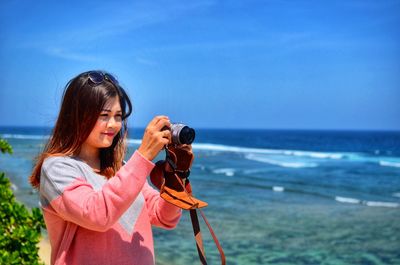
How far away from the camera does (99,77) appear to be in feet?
5.88

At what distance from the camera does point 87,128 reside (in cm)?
175

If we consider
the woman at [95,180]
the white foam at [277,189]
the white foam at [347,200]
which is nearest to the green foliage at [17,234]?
the woman at [95,180]

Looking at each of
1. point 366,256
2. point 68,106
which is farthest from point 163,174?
point 366,256

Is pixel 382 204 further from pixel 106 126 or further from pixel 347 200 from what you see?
pixel 106 126

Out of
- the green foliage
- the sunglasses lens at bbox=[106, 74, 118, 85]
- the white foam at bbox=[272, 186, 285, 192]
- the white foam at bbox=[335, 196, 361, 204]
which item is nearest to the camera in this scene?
the sunglasses lens at bbox=[106, 74, 118, 85]

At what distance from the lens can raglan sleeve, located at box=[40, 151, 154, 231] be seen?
1548mm

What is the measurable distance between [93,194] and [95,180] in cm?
19

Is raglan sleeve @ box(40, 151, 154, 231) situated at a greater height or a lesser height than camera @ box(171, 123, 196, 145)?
lesser

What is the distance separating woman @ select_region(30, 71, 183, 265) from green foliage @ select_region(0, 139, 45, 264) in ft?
5.75

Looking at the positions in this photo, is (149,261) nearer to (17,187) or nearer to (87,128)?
(87,128)

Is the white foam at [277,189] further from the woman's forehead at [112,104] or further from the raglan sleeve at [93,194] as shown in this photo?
the raglan sleeve at [93,194]

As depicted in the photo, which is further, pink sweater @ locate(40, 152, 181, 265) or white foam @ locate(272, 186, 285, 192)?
white foam @ locate(272, 186, 285, 192)

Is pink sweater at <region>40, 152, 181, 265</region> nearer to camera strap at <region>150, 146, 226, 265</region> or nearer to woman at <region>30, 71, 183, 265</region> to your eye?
woman at <region>30, 71, 183, 265</region>

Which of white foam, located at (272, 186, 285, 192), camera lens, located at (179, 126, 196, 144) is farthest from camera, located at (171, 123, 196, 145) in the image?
white foam, located at (272, 186, 285, 192)
